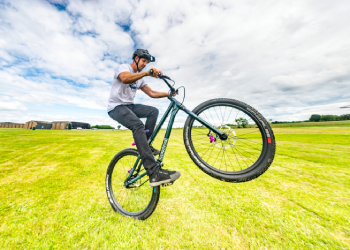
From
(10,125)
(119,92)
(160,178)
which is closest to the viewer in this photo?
(160,178)

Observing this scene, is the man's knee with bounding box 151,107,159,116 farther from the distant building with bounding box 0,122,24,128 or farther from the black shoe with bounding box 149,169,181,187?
the distant building with bounding box 0,122,24,128

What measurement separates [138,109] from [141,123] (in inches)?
25.7

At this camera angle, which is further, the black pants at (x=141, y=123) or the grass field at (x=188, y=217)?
the black pants at (x=141, y=123)

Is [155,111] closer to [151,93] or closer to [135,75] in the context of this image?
[151,93]

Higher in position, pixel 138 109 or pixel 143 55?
A: pixel 143 55

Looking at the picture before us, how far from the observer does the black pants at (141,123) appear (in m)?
2.66

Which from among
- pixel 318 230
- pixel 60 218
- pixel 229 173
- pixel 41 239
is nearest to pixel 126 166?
pixel 60 218

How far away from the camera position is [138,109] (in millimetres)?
3414

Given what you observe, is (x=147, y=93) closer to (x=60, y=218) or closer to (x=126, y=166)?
(x=126, y=166)

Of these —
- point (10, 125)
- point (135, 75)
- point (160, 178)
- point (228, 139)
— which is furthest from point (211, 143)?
point (10, 125)

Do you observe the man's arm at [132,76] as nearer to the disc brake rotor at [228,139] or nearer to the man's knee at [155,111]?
the man's knee at [155,111]

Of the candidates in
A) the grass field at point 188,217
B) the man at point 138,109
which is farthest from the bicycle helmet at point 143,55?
the grass field at point 188,217

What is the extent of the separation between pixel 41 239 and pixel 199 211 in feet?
8.97

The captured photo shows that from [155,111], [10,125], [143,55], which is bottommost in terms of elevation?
[155,111]
